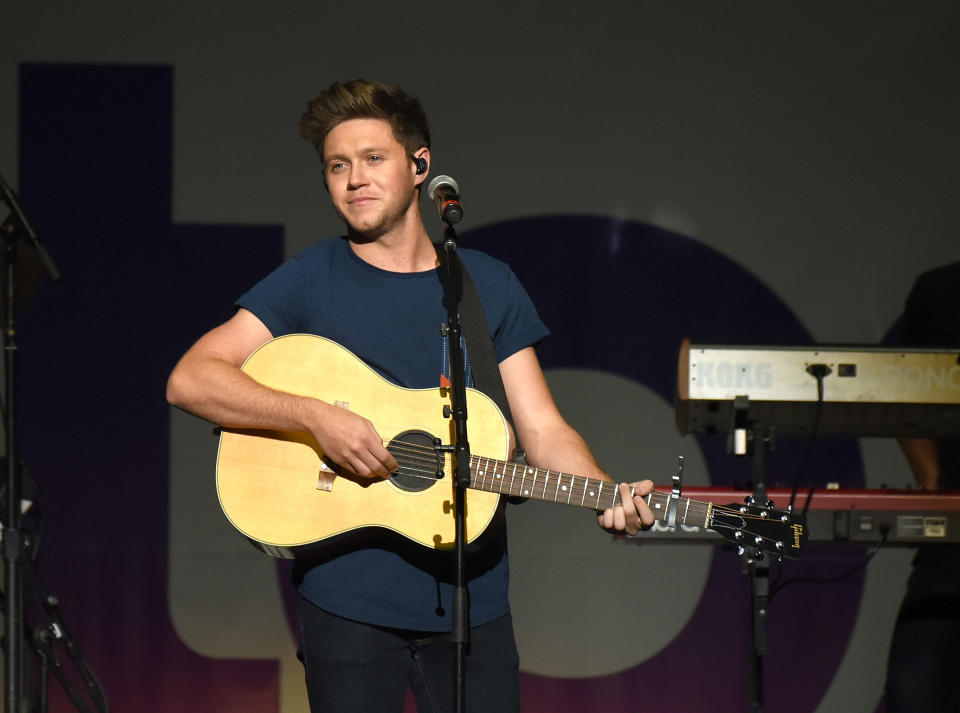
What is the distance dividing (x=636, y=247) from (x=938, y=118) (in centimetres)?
140

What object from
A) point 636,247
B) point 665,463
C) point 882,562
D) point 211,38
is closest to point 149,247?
point 211,38

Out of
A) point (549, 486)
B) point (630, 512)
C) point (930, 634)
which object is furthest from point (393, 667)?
point (930, 634)

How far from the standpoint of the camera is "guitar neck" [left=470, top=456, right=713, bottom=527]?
2.52 m

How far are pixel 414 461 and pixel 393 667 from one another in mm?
471

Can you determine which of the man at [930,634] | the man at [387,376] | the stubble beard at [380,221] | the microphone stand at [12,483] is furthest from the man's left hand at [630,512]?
the microphone stand at [12,483]

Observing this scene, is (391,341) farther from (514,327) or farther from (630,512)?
(630,512)

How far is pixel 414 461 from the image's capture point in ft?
8.52

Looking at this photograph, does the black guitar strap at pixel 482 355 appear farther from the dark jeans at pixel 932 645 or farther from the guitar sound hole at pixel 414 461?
the dark jeans at pixel 932 645

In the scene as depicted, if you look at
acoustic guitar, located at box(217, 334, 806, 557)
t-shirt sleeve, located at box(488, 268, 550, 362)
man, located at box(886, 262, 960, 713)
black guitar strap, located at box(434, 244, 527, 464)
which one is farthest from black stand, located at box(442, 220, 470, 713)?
man, located at box(886, 262, 960, 713)

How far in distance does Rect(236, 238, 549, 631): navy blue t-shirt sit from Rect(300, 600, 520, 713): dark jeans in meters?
0.04

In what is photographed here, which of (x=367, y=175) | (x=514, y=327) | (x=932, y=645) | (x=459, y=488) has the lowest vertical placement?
(x=932, y=645)

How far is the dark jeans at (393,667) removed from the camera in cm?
247

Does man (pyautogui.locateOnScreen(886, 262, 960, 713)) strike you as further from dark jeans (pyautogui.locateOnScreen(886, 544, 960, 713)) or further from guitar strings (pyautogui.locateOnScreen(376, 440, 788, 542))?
guitar strings (pyautogui.locateOnScreen(376, 440, 788, 542))

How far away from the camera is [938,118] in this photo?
186 inches
